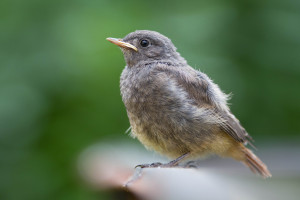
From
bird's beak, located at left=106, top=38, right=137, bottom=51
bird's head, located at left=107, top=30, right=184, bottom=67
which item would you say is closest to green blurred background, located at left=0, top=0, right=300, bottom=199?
bird's head, located at left=107, top=30, right=184, bottom=67

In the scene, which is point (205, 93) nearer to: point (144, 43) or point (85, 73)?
point (144, 43)

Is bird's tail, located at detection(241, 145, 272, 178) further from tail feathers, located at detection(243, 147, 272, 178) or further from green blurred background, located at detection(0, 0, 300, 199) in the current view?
green blurred background, located at detection(0, 0, 300, 199)

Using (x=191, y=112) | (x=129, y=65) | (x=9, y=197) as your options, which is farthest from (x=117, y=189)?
(x=9, y=197)

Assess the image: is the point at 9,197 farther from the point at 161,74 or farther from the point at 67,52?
the point at 161,74

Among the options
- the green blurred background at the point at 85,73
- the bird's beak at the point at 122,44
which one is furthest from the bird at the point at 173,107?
the green blurred background at the point at 85,73

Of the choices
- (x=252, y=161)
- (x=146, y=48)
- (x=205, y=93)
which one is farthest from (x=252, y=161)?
(x=146, y=48)

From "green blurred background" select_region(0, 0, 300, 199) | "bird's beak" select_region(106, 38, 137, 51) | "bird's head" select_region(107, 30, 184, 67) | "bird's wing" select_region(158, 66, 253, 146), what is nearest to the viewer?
"bird's beak" select_region(106, 38, 137, 51)
